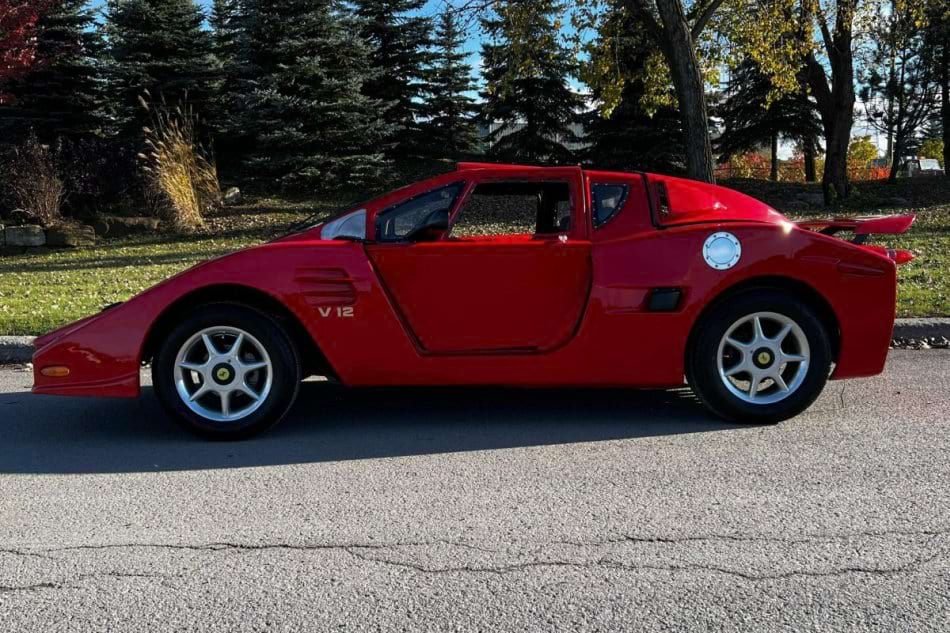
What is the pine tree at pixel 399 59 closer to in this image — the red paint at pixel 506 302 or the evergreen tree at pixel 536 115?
the evergreen tree at pixel 536 115

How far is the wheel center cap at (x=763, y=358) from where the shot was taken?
455 cm

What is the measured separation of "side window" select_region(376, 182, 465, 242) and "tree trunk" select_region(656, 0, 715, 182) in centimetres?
838

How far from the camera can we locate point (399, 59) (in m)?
24.4

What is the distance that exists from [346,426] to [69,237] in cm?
1320

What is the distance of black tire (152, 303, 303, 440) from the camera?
4.35 m

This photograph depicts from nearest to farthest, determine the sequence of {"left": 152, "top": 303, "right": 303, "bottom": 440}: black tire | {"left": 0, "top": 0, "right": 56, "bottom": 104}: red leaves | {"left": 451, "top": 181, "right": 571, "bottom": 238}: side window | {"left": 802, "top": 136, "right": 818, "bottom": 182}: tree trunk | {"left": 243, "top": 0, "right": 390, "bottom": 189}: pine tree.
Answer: {"left": 152, "top": 303, "right": 303, "bottom": 440}: black tire < {"left": 451, "top": 181, "right": 571, "bottom": 238}: side window < {"left": 0, "top": 0, "right": 56, "bottom": 104}: red leaves < {"left": 243, "top": 0, "right": 390, "bottom": 189}: pine tree < {"left": 802, "top": 136, "right": 818, "bottom": 182}: tree trunk

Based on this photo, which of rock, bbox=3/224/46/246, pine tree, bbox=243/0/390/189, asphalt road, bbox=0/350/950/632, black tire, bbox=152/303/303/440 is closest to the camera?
asphalt road, bbox=0/350/950/632

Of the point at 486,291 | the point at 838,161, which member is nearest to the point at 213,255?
the point at 486,291

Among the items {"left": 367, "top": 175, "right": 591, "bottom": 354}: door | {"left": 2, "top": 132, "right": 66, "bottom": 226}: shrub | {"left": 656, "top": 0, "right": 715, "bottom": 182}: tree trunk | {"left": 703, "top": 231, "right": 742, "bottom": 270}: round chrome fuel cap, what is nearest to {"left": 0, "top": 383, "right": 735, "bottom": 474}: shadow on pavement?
{"left": 367, "top": 175, "right": 591, "bottom": 354}: door

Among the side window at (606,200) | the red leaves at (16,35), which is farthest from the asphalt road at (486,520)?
the red leaves at (16,35)

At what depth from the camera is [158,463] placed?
4.12 meters

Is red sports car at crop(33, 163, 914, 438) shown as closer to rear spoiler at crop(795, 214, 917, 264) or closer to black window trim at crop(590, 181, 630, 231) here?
black window trim at crop(590, 181, 630, 231)

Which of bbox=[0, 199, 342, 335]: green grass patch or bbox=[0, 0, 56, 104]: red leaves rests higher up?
bbox=[0, 0, 56, 104]: red leaves

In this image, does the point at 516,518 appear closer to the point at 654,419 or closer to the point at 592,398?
the point at 654,419
